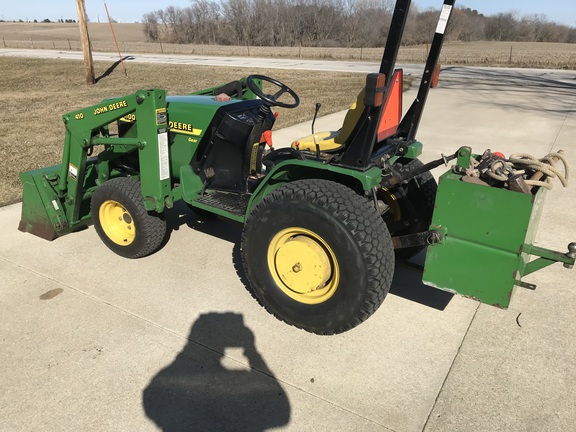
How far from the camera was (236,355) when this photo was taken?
253 centimetres

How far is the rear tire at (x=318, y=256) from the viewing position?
229cm

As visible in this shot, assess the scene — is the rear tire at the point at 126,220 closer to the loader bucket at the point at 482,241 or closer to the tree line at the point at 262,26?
the loader bucket at the point at 482,241

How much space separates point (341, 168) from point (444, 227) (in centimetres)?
63

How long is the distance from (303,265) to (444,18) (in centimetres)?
161

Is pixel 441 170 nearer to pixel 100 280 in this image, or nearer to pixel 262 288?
pixel 262 288

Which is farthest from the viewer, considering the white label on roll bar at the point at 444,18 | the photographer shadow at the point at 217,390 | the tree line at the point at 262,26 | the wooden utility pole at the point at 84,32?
the tree line at the point at 262,26

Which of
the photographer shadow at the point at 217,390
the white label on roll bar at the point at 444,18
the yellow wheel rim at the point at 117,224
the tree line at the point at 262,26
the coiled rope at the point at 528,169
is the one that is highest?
the tree line at the point at 262,26

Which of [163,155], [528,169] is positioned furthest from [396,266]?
[163,155]

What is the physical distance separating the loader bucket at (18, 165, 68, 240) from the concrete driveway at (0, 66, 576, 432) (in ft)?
0.51

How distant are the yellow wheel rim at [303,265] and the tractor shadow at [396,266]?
22.1 inches

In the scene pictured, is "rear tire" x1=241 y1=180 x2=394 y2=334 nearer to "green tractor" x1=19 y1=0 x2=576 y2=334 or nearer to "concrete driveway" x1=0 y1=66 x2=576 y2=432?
"green tractor" x1=19 y1=0 x2=576 y2=334

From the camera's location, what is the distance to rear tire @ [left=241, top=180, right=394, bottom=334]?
7.50 feet

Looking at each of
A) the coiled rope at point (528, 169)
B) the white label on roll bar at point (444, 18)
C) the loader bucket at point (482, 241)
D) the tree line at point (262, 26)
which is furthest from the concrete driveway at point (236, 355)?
the tree line at point (262, 26)

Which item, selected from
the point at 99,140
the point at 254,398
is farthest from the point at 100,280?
the point at 254,398
